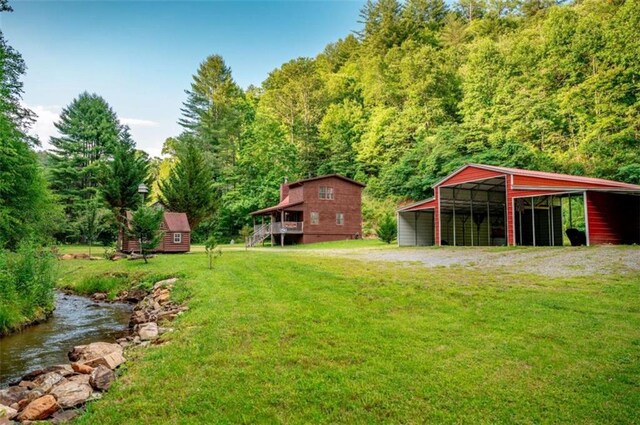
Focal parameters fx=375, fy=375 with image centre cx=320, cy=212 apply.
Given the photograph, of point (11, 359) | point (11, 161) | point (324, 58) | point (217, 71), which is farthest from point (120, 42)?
point (324, 58)

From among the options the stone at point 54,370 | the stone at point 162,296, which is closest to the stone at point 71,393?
the stone at point 54,370

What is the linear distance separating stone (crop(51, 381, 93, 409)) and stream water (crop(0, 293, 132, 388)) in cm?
170

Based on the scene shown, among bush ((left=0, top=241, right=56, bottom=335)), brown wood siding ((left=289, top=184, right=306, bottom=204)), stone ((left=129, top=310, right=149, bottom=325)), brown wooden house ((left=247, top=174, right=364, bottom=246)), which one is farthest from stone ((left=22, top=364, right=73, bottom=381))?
brown wood siding ((left=289, top=184, right=306, bottom=204))

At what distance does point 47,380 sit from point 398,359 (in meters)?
4.23

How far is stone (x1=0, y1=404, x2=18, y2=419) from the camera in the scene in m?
3.69

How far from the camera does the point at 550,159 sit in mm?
28781

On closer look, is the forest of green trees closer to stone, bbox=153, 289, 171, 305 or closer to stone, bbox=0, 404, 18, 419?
stone, bbox=153, 289, 171, 305

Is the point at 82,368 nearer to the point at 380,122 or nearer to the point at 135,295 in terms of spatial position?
the point at 135,295

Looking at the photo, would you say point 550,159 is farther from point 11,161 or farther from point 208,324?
point 11,161

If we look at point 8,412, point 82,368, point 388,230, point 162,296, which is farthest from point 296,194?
point 8,412

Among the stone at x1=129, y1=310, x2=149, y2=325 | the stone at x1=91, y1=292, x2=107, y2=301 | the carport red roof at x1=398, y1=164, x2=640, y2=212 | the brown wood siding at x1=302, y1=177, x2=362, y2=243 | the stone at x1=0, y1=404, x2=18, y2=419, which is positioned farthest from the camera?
the brown wood siding at x1=302, y1=177, x2=362, y2=243

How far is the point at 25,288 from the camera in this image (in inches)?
361

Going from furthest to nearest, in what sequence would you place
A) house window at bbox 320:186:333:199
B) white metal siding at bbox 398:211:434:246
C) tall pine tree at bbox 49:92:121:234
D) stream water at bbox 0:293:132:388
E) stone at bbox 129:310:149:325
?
tall pine tree at bbox 49:92:121:234
house window at bbox 320:186:333:199
white metal siding at bbox 398:211:434:246
stone at bbox 129:310:149:325
stream water at bbox 0:293:132:388

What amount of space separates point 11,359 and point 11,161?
14.4 meters
